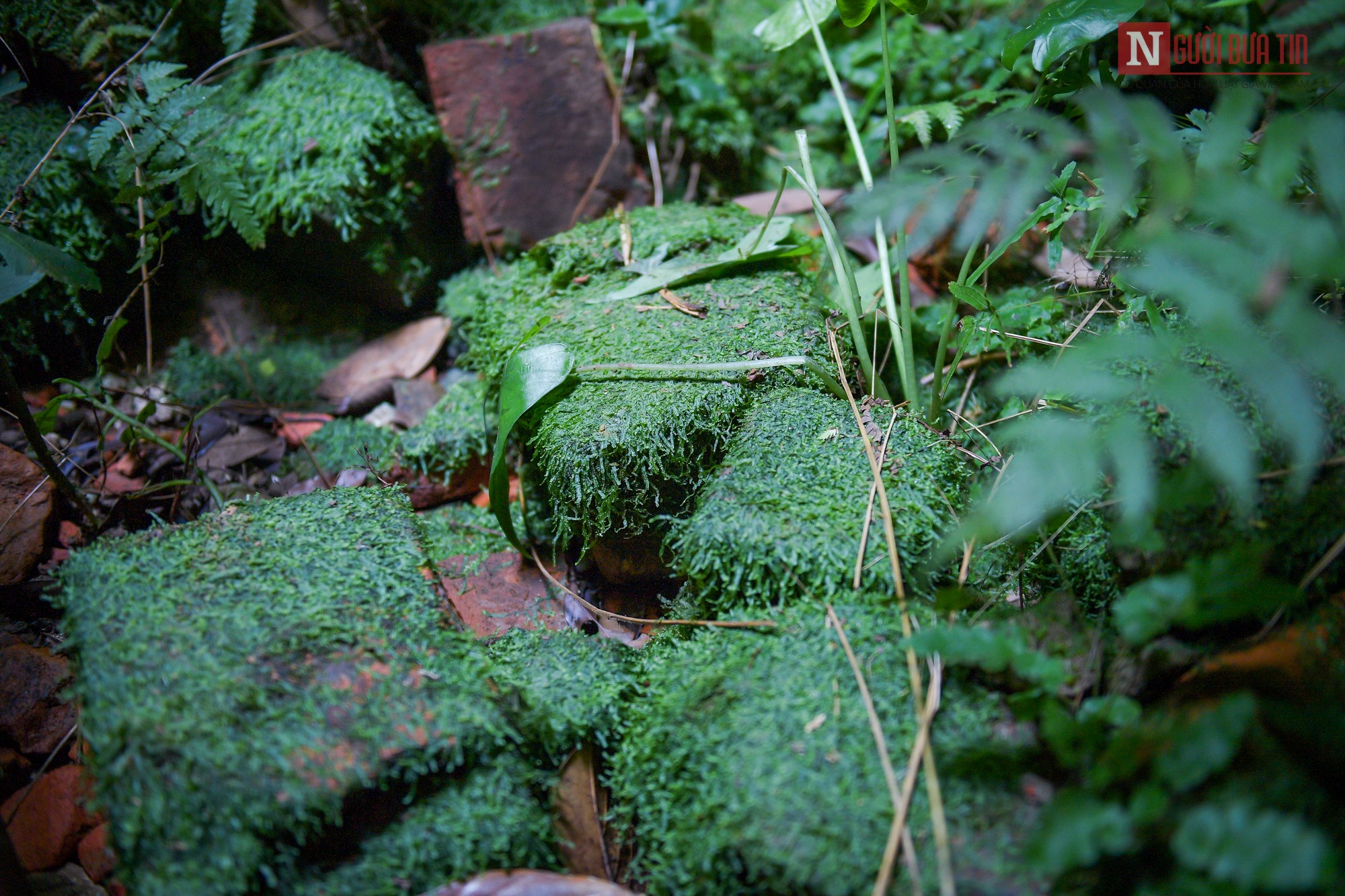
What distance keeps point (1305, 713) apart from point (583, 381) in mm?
1674

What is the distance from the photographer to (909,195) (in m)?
1.27

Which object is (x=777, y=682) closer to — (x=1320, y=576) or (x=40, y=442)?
(x=1320, y=576)

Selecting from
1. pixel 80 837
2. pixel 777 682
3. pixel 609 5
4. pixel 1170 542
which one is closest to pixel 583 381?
pixel 777 682

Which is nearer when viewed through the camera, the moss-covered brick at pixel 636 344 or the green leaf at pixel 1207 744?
the green leaf at pixel 1207 744

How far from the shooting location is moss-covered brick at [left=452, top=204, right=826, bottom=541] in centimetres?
188

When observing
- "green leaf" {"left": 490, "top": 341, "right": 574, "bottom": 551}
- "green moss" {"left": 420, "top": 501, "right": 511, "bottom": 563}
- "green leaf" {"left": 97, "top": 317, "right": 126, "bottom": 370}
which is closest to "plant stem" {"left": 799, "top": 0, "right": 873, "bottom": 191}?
"green leaf" {"left": 490, "top": 341, "right": 574, "bottom": 551}

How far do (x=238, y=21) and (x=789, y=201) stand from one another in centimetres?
223

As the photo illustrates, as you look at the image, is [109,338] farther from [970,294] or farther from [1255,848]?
[1255,848]

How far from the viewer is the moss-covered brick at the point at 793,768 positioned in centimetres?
124

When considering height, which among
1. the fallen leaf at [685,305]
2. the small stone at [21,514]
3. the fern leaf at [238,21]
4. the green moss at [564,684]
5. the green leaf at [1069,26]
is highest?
the fern leaf at [238,21]

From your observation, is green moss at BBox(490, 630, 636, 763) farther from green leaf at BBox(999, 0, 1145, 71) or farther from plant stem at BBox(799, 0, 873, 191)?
green leaf at BBox(999, 0, 1145, 71)

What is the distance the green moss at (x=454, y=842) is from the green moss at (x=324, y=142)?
7.26 feet

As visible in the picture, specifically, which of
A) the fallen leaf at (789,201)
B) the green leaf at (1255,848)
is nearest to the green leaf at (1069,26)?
the fallen leaf at (789,201)

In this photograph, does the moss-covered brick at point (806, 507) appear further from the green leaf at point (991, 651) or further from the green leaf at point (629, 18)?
the green leaf at point (629, 18)
